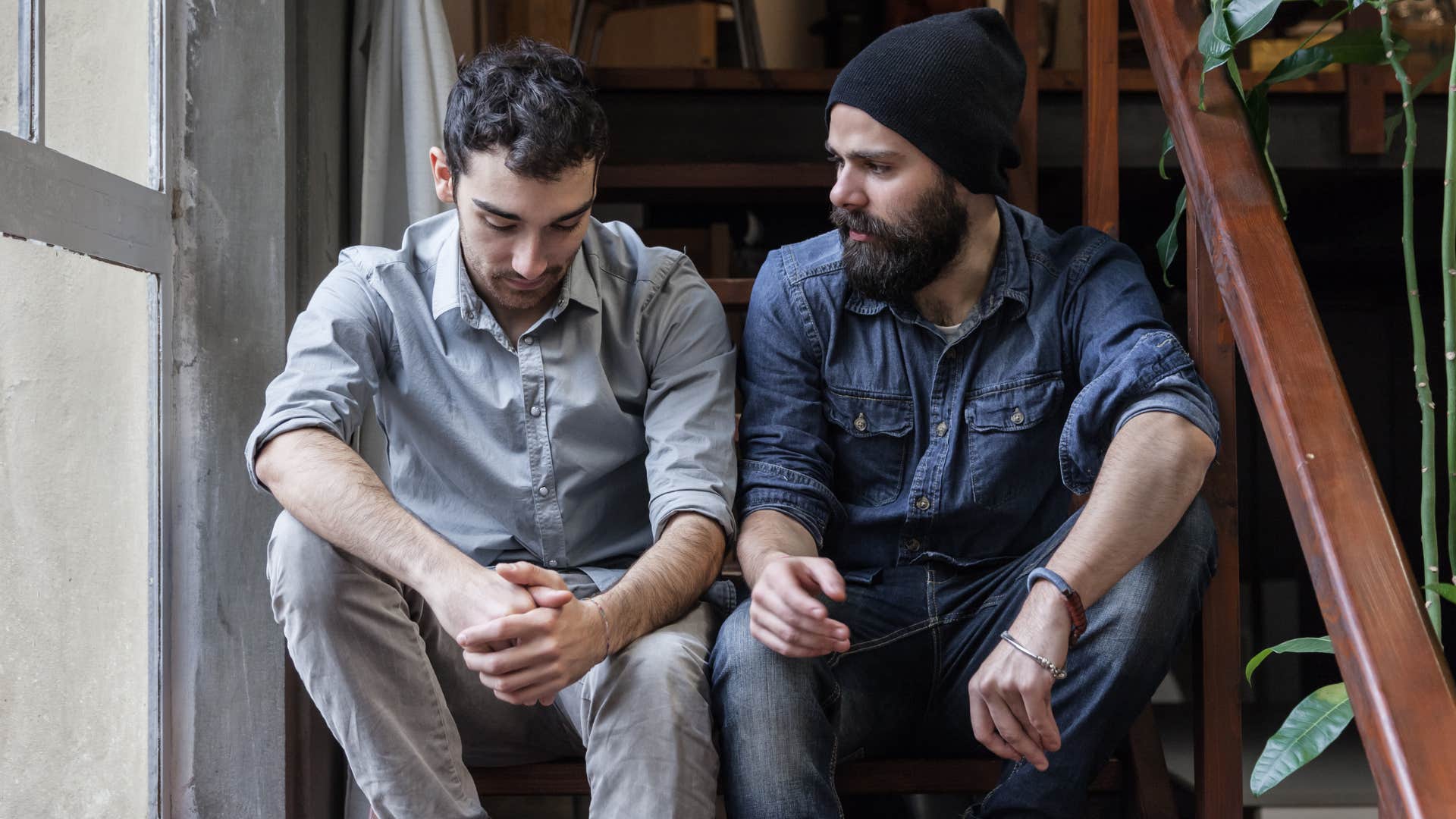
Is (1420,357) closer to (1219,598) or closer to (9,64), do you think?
(1219,598)

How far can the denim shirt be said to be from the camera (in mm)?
1696

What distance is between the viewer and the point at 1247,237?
1294 mm

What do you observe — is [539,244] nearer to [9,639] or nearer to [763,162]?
[9,639]

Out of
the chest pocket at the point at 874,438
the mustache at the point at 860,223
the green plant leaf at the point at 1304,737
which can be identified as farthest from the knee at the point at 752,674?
the mustache at the point at 860,223

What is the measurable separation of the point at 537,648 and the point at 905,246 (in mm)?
755

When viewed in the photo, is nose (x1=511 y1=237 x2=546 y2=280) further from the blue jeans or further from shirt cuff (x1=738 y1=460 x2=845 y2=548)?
the blue jeans

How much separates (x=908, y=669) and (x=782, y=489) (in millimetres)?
283

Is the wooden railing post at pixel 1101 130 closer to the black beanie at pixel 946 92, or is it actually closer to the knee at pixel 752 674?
the black beanie at pixel 946 92

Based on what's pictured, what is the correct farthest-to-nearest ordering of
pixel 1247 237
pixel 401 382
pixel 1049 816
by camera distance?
pixel 401 382
pixel 1049 816
pixel 1247 237

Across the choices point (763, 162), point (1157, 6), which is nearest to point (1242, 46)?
point (763, 162)

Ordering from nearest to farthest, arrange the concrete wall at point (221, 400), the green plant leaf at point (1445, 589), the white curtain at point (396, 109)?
the green plant leaf at point (1445, 589), the concrete wall at point (221, 400), the white curtain at point (396, 109)

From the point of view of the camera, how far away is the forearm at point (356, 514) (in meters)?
1.44

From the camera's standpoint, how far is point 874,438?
5.74ft

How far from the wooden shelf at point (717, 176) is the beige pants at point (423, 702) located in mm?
1351
